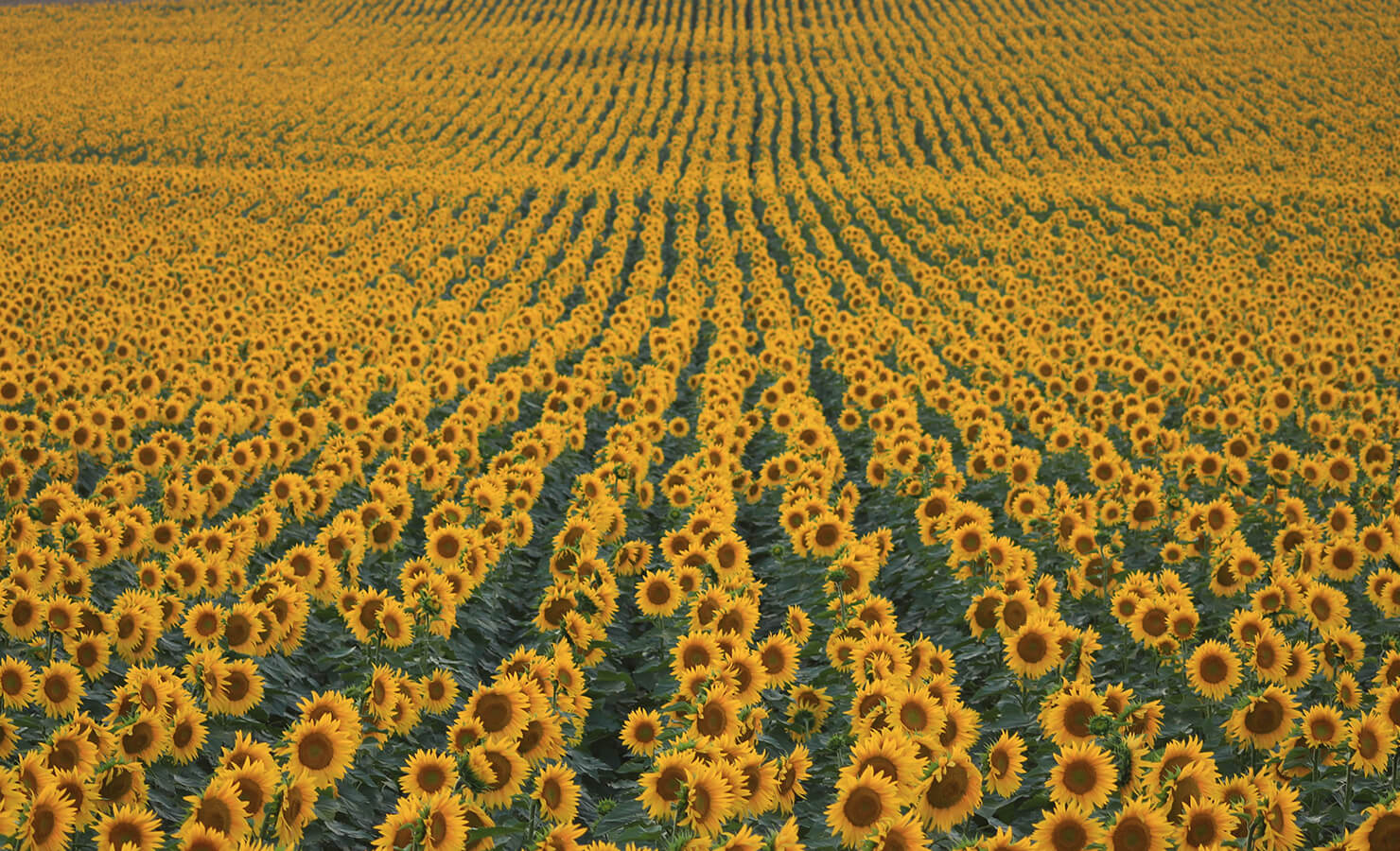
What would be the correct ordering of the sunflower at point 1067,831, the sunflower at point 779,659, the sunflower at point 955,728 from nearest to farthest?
the sunflower at point 1067,831 < the sunflower at point 955,728 < the sunflower at point 779,659

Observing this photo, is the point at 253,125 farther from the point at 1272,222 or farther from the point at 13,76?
the point at 1272,222

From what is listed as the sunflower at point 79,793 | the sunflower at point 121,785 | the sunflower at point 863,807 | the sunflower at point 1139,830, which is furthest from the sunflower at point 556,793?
the sunflower at point 1139,830

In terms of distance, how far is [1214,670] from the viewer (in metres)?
5.69

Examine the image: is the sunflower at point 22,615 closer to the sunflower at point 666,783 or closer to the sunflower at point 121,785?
the sunflower at point 121,785

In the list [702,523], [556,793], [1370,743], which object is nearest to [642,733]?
[556,793]

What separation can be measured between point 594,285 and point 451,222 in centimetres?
1051

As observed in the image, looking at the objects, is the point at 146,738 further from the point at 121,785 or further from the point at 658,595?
the point at 658,595

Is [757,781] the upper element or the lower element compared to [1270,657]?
upper

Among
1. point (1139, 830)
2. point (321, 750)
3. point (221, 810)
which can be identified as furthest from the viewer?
point (321, 750)

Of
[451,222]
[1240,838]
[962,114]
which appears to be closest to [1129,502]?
[1240,838]

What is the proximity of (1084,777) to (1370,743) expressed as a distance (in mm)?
1655

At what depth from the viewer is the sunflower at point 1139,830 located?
12.2ft

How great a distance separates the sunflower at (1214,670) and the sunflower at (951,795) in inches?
91.3

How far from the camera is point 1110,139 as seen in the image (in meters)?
40.7
